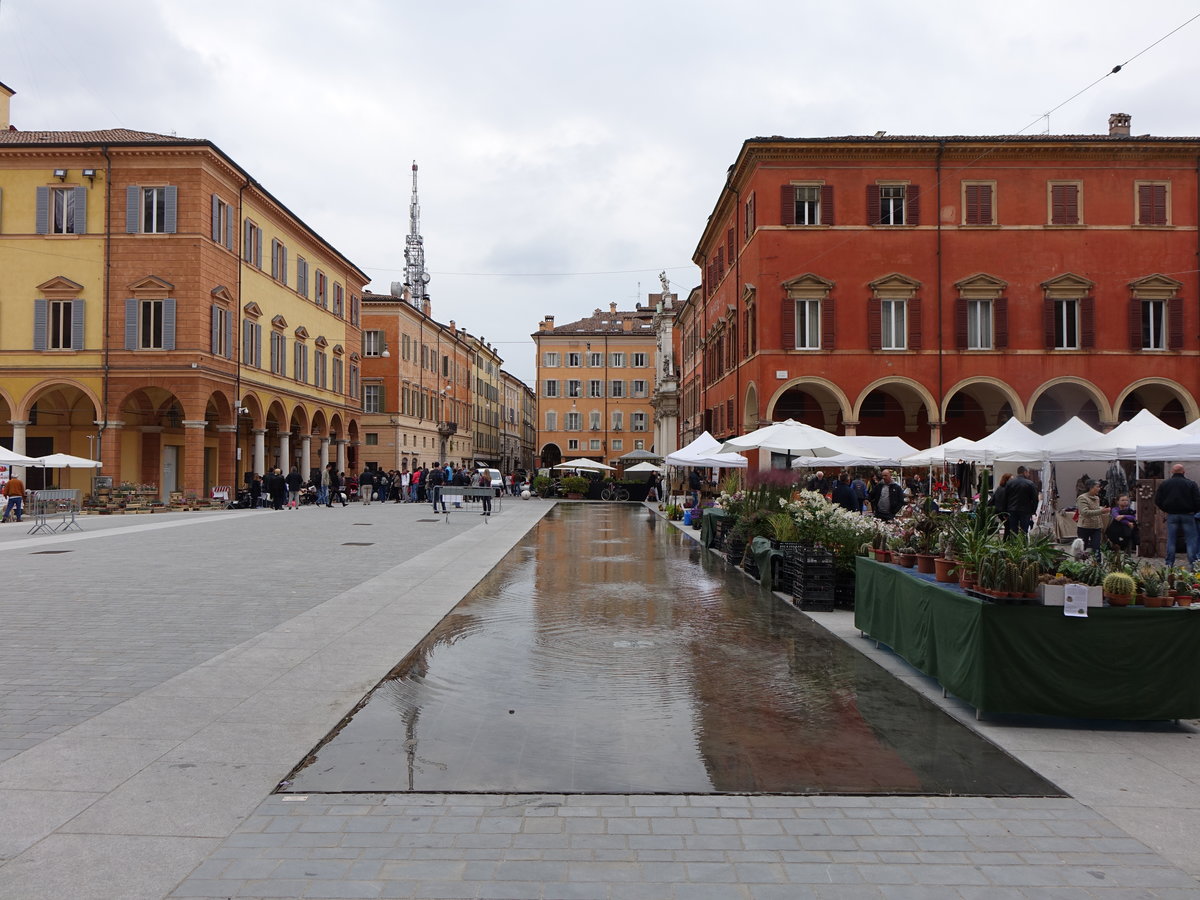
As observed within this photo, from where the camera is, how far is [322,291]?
46.7 m

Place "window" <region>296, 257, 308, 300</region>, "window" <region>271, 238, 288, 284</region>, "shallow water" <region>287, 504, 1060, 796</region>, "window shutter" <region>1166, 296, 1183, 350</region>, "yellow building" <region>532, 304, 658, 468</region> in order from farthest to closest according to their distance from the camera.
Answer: "yellow building" <region>532, 304, 658, 468</region> → "window" <region>296, 257, 308, 300</region> → "window" <region>271, 238, 288, 284</region> → "window shutter" <region>1166, 296, 1183, 350</region> → "shallow water" <region>287, 504, 1060, 796</region>

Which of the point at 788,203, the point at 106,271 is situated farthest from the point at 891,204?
the point at 106,271

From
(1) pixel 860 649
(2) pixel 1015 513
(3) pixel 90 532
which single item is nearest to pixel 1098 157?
(2) pixel 1015 513

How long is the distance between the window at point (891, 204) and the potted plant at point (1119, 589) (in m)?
26.0

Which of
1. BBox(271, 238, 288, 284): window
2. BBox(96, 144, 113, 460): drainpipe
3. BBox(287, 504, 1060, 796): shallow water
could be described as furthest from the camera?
BBox(271, 238, 288, 284): window

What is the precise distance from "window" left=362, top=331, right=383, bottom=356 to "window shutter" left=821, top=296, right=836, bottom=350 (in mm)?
36699

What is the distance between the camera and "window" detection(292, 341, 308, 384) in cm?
4219

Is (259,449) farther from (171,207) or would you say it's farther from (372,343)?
(372,343)

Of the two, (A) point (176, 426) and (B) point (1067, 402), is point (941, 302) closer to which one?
(B) point (1067, 402)

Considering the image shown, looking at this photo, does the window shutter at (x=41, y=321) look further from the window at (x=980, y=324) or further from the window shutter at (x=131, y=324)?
the window at (x=980, y=324)

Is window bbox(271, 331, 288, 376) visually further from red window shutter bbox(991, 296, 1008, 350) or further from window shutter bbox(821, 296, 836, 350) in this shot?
red window shutter bbox(991, 296, 1008, 350)

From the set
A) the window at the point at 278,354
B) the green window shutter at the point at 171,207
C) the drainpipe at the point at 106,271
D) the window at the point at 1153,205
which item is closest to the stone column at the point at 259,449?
the window at the point at 278,354

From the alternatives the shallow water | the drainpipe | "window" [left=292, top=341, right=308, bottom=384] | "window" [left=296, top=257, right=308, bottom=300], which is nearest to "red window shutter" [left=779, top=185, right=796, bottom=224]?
the shallow water

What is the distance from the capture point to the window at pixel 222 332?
110ft
